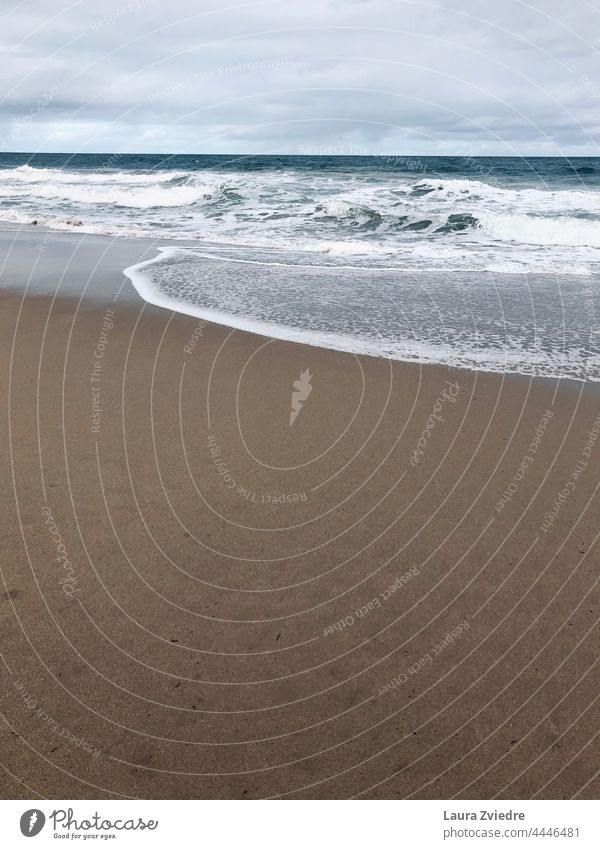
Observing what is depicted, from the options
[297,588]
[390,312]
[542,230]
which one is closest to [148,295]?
[390,312]

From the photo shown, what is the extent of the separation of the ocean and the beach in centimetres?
179

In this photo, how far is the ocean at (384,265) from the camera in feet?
30.0

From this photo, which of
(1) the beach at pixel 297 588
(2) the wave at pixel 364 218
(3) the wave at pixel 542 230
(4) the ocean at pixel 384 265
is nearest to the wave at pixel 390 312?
(4) the ocean at pixel 384 265

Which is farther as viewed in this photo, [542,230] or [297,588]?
[542,230]

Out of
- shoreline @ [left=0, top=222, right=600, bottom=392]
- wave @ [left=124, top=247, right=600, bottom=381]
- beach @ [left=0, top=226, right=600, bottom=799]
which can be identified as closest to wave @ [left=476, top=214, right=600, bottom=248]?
wave @ [left=124, top=247, right=600, bottom=381]

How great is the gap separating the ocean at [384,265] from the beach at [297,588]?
179 cm

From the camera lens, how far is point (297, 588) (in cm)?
414

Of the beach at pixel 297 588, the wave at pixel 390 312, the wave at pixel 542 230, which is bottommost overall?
the beach at pixel 297 588

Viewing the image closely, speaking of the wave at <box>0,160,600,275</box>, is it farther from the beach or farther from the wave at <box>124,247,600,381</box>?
the beach

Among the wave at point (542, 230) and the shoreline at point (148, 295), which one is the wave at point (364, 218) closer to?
the wave at point (542, 230)

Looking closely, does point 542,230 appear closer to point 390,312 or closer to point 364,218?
point 364,218

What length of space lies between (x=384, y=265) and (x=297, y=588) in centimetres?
1191

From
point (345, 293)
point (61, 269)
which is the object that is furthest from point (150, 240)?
point (345, 293)

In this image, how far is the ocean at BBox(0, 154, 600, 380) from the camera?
9148 millimetres
